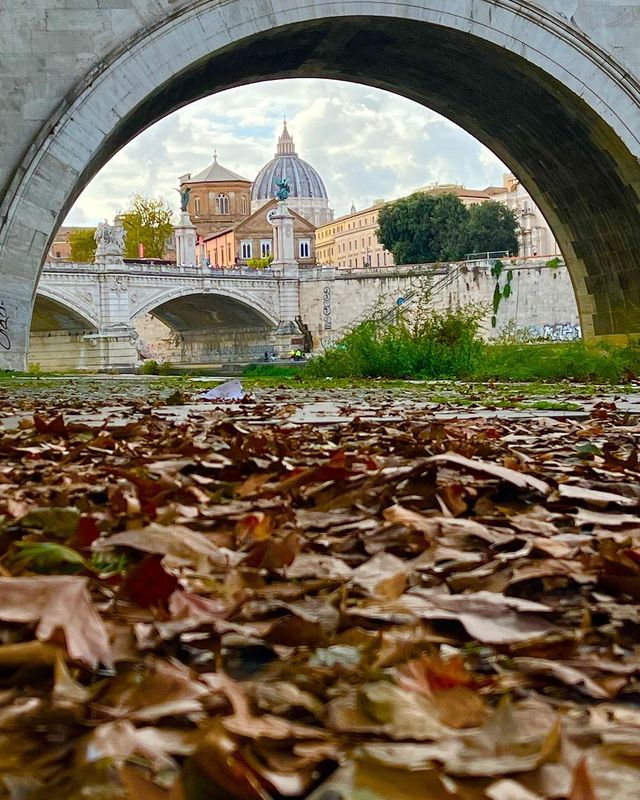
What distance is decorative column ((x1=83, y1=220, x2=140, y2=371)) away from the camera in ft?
151

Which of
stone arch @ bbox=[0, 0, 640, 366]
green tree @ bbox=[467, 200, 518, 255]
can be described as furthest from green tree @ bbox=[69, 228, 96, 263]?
stone arch @ bbox=[0, 0, 640, 366]

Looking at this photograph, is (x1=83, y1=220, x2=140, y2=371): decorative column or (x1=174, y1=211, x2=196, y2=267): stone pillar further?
(x1=174, y1=211, x2=196, y2=267): stone pillar

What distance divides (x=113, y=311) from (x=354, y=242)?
68370mm

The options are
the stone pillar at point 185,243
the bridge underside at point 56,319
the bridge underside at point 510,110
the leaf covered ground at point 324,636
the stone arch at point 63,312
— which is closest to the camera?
the leaf covered ground at point 324,636

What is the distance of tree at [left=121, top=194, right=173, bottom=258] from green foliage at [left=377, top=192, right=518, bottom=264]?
14427 millimetres

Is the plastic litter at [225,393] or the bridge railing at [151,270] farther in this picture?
the bridge railing at [151,270]

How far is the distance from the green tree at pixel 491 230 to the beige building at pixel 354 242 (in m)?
40.1

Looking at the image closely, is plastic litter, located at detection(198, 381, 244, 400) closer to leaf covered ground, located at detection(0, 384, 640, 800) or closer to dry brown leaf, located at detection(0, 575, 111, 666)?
leaf covered ground, located at detection(0, 384, 640, 800)

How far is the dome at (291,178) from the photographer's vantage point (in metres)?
116

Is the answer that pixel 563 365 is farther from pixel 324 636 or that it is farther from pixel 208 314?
pixel 208 314

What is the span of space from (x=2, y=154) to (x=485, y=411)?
7394 millimetres

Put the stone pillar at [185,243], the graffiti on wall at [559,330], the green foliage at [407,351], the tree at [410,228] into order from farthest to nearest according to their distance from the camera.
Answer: the stone pillar at [185,243] → the tree at [410,228] → the graffiti on wall at [559,330] → the green foliage at [407,351]

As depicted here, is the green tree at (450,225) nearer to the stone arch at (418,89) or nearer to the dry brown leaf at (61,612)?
the stone arch at (418,89)

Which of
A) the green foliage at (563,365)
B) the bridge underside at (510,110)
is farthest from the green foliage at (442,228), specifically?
the green foliage at (563,365)
